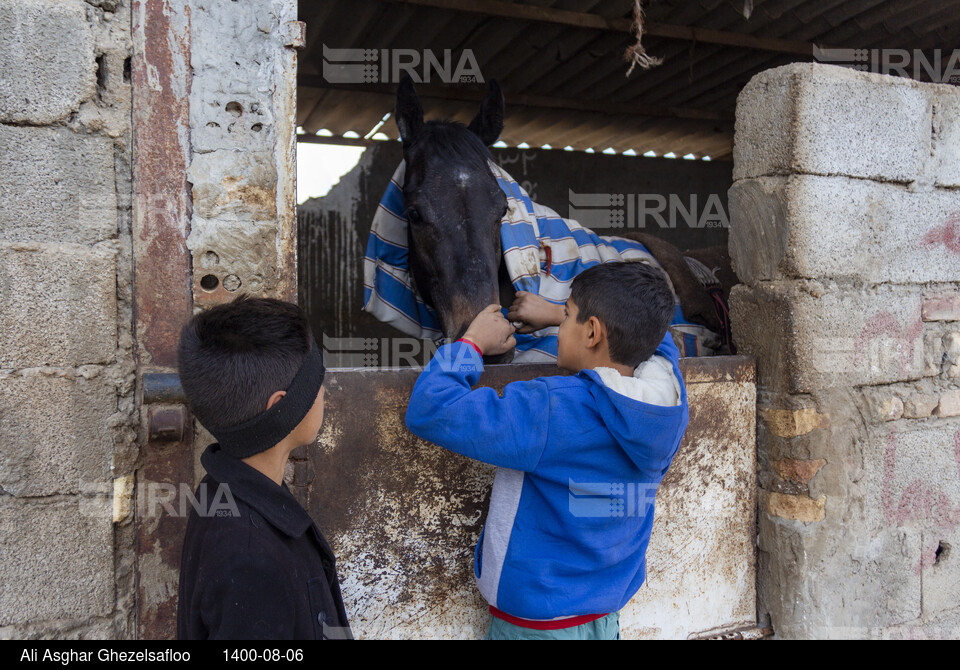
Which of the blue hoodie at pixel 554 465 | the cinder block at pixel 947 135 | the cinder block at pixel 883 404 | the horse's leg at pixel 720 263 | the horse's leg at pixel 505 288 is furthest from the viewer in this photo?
the horse's leg at pixel 720 263

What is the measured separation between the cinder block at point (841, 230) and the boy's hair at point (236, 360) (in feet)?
5.69

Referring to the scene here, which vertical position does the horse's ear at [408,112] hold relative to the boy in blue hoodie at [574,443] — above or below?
above

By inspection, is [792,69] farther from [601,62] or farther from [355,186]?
[355,186]

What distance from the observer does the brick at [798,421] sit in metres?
2.23

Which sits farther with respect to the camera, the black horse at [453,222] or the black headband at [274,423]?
the black horse at [453,222]

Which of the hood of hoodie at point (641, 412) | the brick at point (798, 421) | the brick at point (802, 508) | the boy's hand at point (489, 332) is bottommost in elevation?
the brick at point (802, 508)

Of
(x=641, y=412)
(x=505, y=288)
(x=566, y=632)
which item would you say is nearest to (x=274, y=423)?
(x=641, y=412)

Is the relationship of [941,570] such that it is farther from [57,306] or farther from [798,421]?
[57,306]

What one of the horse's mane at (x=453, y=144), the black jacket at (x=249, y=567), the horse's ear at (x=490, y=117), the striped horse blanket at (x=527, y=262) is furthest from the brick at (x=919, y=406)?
the black jacket at (x=249, y=567)

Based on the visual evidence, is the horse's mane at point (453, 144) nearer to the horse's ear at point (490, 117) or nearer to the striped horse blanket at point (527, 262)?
the striped horse blanket at point (527, 262)

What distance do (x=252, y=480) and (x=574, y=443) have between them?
2.23 ft

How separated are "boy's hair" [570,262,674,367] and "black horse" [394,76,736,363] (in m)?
0.67
